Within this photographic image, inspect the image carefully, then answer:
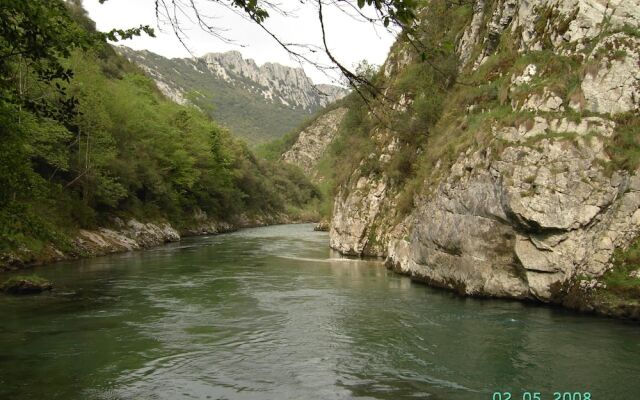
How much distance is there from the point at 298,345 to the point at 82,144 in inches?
1080

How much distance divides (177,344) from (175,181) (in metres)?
43.0

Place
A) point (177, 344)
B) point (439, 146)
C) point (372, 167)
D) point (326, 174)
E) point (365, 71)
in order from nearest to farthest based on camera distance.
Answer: point (177, 344) → point (439, 146) → point (372, 167) → point (365, 71) → point (326, 174)

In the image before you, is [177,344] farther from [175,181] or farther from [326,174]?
[326,174]

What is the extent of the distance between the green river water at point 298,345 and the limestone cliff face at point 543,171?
1.42m

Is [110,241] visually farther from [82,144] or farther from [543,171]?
[543,171]

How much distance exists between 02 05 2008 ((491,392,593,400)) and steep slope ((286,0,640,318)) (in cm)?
589

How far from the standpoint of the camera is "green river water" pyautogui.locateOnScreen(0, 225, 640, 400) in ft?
31.5

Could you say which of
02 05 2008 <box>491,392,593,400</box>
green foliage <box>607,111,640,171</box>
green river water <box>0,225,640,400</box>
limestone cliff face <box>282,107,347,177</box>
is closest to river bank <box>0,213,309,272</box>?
Answer: green river water <box>0,225,640,400</box>

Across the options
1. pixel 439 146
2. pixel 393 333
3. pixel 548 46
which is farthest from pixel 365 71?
pixel 393 333

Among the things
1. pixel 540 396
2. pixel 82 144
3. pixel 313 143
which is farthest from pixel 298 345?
pixel 313 143

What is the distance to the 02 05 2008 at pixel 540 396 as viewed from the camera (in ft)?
29.6

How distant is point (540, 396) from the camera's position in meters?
9.14

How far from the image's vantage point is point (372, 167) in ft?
113

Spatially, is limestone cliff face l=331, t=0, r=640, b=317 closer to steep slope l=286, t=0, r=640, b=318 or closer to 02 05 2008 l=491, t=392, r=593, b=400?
steep slope l=286, t=0, r=640, b=318
